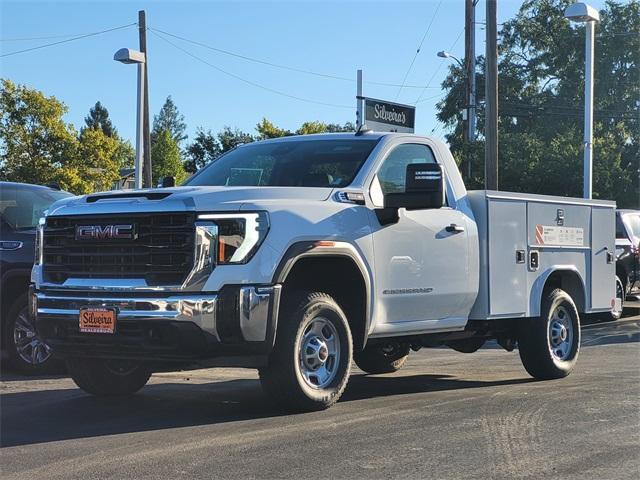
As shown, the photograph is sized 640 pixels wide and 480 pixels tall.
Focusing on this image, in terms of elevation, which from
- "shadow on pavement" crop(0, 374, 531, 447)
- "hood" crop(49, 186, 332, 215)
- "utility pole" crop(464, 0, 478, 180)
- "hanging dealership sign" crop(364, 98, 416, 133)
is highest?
"utility pole" crop(464, 0, 478, 180)

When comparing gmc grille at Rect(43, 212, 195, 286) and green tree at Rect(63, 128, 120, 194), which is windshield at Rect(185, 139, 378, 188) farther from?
green tree at Rect(63, 128, 120, 194)

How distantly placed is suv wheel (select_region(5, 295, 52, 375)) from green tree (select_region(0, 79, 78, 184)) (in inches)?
1224

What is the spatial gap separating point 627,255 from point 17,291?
1155 cm

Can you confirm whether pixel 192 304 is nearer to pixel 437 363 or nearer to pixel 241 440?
pixel 241 440

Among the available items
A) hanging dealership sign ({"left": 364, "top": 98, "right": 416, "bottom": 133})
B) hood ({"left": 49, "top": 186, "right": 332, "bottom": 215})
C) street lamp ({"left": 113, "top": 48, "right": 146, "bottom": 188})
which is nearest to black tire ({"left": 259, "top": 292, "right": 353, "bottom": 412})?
hood ({"left": 49, "top": 186, "right": 332, "bottom": 215})

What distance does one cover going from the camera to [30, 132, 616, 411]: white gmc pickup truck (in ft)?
18.6

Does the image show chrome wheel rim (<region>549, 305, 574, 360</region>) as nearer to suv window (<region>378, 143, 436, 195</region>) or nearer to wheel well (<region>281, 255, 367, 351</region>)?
suv window (<region>378, 143, 436, 195</region>)

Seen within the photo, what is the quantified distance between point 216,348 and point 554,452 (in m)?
2.26

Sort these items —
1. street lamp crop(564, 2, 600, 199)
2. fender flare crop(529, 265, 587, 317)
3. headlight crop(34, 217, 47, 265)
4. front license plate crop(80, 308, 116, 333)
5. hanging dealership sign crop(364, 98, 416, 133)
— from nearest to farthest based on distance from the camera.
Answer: front license plate crop(80, 308, 116, 333) → headlight crop(34, 217, 47, 265) → fender flare crop(529, 265, 587, 317) → hanging dealership sign crop(364, 98, 416, 133) → street lamp crop(564, 2, 600, 199)

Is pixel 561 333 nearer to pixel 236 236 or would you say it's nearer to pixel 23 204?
pixel 236 236

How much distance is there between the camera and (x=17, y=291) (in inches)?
335

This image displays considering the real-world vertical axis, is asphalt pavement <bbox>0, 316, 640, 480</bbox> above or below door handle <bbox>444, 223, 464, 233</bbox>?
below

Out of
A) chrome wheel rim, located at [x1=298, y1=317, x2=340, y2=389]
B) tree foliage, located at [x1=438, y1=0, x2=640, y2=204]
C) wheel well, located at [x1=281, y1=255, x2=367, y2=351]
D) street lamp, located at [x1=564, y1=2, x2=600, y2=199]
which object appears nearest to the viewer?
chrome wheel rim, located at [x1=298, y1=317, x2=340, y2=389]

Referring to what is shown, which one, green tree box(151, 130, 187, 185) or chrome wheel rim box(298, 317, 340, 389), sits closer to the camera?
chrome wheel rim box(298, 317, 340, 389)
